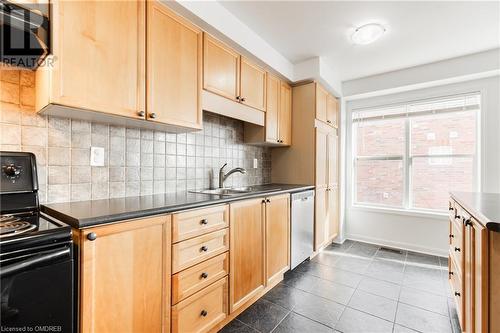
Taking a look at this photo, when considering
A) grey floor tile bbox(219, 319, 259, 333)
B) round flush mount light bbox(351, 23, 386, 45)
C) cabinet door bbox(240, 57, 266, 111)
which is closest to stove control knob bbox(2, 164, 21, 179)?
grey floor tile bbox(219, 319, 259, 333)

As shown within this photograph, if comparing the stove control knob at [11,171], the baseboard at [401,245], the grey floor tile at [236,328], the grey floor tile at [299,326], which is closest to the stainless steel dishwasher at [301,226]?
the grey floor tile at [299,326]

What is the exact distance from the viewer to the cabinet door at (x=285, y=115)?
9.46 feet

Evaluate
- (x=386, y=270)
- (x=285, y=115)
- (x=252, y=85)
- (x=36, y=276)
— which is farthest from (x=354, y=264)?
(x=36, y=276)

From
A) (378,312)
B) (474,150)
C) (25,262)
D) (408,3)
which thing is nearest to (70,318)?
(25,262)

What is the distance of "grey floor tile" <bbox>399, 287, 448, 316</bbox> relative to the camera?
194 centimetres

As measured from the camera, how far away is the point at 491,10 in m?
1.96

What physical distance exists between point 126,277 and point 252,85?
1.95 metres

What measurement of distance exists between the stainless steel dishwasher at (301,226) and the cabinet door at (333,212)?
2.01 ft

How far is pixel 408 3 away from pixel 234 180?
7.17 feet

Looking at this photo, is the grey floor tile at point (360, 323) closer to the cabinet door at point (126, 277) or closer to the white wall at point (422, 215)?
the cabinet door at point (126, 277)

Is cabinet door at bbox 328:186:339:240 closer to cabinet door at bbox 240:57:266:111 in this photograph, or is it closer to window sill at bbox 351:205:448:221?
window sill at bbox 351:205:448:221

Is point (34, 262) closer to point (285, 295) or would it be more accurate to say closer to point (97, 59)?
point (97, 59)

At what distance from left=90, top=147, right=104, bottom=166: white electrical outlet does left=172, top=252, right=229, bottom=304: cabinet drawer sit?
0.89 metres

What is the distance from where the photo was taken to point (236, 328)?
1.68 m
